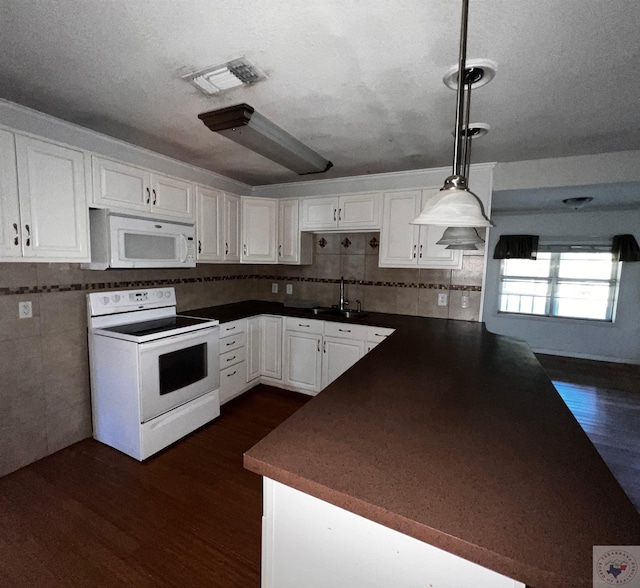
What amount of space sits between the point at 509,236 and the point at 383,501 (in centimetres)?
612

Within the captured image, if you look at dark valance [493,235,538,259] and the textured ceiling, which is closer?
the textured ceiling

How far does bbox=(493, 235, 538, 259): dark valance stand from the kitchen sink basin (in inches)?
148

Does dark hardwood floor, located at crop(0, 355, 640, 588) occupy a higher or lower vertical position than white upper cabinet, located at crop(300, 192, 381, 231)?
lower

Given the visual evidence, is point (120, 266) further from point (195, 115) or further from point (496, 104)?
point (496, 104)

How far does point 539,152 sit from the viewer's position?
256 cm

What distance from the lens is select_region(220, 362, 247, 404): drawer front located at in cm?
305

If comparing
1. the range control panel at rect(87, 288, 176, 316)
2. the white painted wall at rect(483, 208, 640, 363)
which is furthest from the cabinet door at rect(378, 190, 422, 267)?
the white painted wall at rect(483, 208, 640, 363)

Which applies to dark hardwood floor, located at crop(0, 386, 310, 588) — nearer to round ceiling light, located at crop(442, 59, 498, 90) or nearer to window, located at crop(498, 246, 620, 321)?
round ceiling light, located at crop(442, 59, 498, 90)

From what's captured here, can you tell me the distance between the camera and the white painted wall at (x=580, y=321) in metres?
5.07

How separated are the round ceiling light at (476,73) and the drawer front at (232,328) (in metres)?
2.46

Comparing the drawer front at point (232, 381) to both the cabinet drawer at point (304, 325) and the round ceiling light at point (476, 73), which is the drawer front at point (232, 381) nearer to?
the cabinet drawer at point (304, 325)

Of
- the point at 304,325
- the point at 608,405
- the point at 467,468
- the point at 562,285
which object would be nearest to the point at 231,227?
the point at 304,325

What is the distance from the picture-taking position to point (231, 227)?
131 inches

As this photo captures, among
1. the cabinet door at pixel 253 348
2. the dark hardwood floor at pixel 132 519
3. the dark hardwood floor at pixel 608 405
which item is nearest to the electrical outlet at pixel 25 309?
the dark hardwood floor at pixel 132 519
